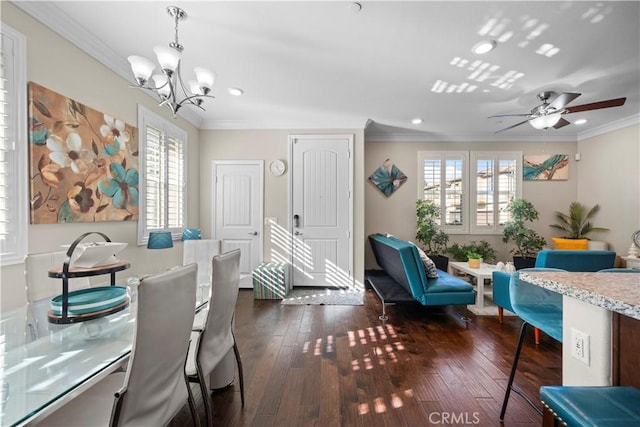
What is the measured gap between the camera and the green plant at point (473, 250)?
4.93 meters

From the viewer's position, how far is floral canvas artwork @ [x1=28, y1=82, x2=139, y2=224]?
1.94 meters

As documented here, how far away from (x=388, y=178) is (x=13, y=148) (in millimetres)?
4828

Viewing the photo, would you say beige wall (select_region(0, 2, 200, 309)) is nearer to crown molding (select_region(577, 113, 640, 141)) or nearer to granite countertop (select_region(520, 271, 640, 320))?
granite countertop (select_region(520, 271, 640, 320))

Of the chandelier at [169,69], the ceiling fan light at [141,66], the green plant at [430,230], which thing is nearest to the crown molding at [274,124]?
the green plant at [430,230]

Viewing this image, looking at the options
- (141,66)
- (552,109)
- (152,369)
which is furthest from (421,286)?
(141,66)

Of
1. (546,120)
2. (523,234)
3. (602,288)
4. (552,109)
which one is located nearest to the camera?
(602,288)

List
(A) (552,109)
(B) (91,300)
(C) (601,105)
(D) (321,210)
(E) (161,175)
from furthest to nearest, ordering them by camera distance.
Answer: (D) (321,210), (E) (161,175), (A) (552,109), (C) (601,105), (B) (91,300)

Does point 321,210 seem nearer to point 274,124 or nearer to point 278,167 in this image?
point 278,167

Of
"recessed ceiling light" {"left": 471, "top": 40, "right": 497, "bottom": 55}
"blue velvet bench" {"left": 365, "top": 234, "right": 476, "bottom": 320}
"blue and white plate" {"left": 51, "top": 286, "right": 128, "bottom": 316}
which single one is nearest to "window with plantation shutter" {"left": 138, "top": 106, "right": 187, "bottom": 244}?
"blue and white plate" {"left": 51, "top": 286, "right": 128, "bottom": 316}

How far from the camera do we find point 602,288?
2.63 feet

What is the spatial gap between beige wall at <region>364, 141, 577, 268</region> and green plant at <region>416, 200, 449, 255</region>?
0.23 meters

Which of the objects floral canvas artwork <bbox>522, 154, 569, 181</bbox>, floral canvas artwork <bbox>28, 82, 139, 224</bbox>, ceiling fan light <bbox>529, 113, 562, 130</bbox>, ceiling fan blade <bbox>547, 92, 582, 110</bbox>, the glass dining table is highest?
ceiling fan blade <bbox>547, 92, 582, 110</bbox>

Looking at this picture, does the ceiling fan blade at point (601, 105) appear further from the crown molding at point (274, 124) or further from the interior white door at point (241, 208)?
the interior white door at point (241, 208)

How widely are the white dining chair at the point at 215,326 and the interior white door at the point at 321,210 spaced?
275 cm
